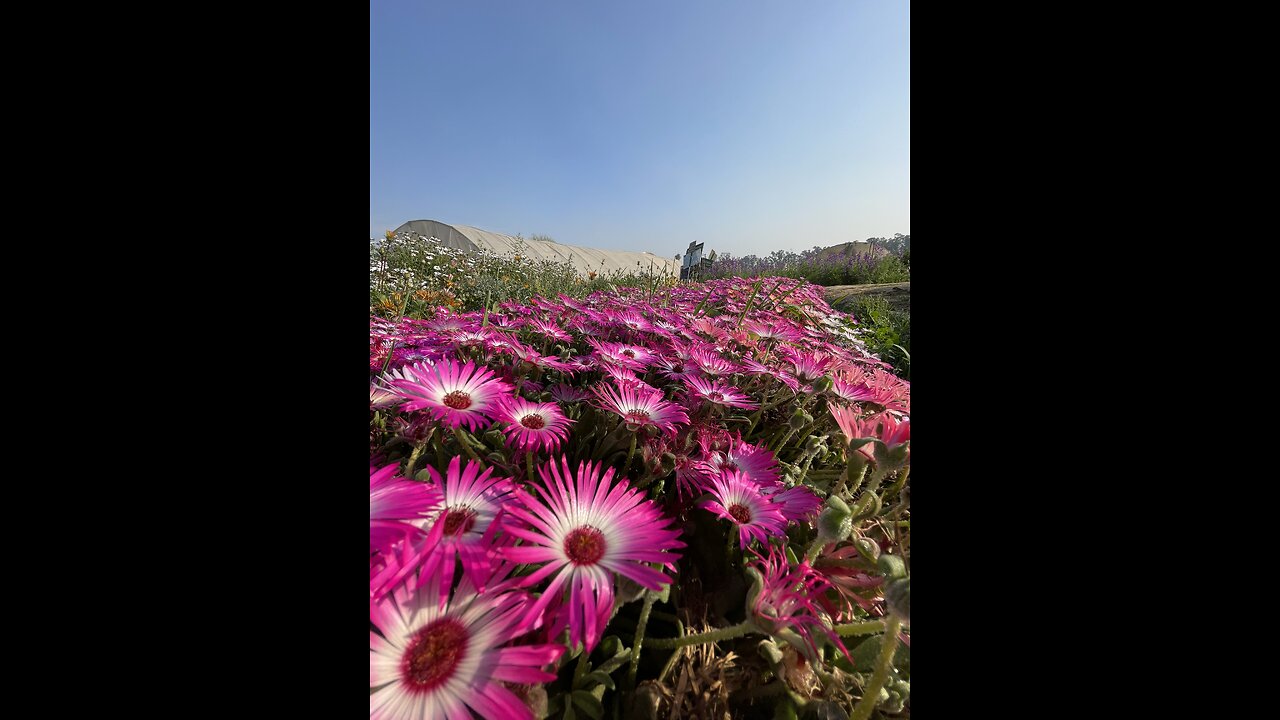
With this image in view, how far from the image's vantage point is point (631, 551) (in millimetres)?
306

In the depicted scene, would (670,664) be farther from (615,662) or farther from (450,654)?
(450,654)

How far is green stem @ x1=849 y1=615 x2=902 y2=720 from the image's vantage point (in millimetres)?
265

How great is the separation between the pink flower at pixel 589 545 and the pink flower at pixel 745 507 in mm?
96

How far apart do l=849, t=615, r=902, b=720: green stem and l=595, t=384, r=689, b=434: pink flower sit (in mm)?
284

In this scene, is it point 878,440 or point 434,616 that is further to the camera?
point 878,440

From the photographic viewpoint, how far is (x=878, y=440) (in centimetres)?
40

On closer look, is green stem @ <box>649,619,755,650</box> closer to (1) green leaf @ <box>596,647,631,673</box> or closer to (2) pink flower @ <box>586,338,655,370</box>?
(1) green leaf @ <box>596,647,631,673</box>

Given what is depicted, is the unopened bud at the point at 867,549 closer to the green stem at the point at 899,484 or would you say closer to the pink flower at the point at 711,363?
the green stem at the point at 899,484

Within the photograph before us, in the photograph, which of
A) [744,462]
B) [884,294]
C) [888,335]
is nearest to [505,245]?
[884,294]

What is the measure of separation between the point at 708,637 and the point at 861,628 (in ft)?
0.40

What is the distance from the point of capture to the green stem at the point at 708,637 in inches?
12.4
